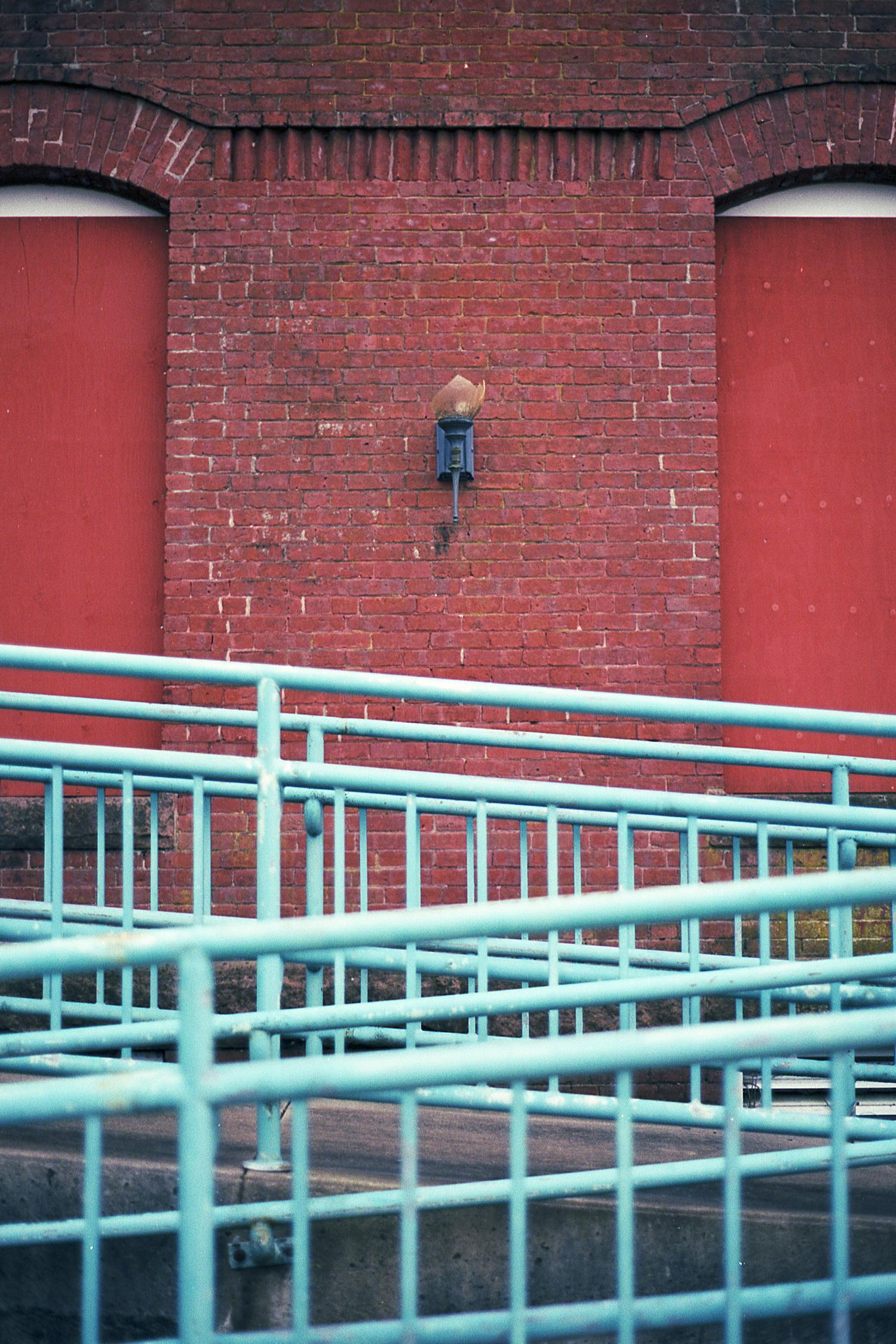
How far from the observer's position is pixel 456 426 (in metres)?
5.82

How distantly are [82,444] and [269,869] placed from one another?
3743mm

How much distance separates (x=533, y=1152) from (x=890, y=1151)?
1.04 meters

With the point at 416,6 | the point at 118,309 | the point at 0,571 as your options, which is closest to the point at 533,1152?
the point at 0,571

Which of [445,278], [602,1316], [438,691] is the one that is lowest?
[602,1316]

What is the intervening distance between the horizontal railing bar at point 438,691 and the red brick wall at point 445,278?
2.14 meters

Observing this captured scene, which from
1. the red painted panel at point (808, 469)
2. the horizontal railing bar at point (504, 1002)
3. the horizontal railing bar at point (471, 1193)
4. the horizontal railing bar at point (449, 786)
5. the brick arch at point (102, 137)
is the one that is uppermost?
the brick arch at point (102, 137)

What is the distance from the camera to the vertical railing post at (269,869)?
3.13 metres

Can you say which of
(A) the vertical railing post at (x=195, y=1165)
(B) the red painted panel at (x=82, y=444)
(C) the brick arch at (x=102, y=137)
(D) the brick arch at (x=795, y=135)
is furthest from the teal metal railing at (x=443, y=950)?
(D) the brick arch at (x=795, y=135)

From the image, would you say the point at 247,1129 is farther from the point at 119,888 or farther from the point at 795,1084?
the point at 795,1084

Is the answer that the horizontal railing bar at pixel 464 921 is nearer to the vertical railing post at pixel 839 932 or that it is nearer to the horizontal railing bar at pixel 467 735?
the vertical railing post at pixel 839 932

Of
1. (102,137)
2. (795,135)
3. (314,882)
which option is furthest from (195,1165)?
(795,135)

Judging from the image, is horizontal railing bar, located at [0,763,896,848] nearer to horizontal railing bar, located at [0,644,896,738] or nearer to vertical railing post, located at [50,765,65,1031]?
vertical railing post, located at [50,765,65,1031]

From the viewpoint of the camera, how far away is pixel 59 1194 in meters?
3.15

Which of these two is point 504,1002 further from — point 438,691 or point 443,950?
point 443,950
